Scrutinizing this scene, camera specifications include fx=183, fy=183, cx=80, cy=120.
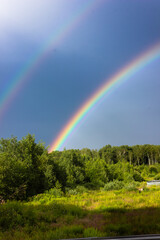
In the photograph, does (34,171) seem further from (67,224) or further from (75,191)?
(67,224)

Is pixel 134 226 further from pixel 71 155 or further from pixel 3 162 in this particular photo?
pixel 71 155

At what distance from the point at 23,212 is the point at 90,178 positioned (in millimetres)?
27446

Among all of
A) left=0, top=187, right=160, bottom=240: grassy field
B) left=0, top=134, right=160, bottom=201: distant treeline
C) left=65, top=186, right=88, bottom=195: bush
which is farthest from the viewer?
left=65, top=186, right=88, bottom=195: bush

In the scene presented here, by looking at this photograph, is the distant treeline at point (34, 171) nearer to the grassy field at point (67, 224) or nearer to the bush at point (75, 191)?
the bush at point (75, 191)

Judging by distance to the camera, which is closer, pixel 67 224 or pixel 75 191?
pixel 67 224

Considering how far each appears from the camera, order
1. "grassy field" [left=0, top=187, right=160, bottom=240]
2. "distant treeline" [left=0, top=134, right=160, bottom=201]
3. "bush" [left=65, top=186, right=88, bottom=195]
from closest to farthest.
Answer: "grassy field" [left=0, top=187, right=160, bottom=240] → "distant treeline" [left=0, top=134, right=160, bottom=201] → "bush" [left=65, top=186, right=88, bottom=195]

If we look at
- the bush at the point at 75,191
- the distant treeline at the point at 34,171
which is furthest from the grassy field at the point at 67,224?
the bush at the point at 75,191

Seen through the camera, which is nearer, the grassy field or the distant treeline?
the grassy field

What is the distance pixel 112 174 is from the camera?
43125mm

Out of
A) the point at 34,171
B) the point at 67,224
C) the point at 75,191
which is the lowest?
the point at 67,224

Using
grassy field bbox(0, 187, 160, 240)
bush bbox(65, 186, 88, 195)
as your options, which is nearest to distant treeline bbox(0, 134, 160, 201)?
bush bbox(65, 186, 88, 195)

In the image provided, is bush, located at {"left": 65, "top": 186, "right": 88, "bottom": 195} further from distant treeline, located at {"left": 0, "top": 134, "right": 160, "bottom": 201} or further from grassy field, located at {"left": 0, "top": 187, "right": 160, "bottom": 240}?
grassy field, located at {"left": 0, "top": 187, "right": 160, "bottom": 240}

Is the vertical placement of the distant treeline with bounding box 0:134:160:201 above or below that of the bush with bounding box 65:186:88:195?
above

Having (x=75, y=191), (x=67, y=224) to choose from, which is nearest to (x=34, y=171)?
(x=75, y=191)
